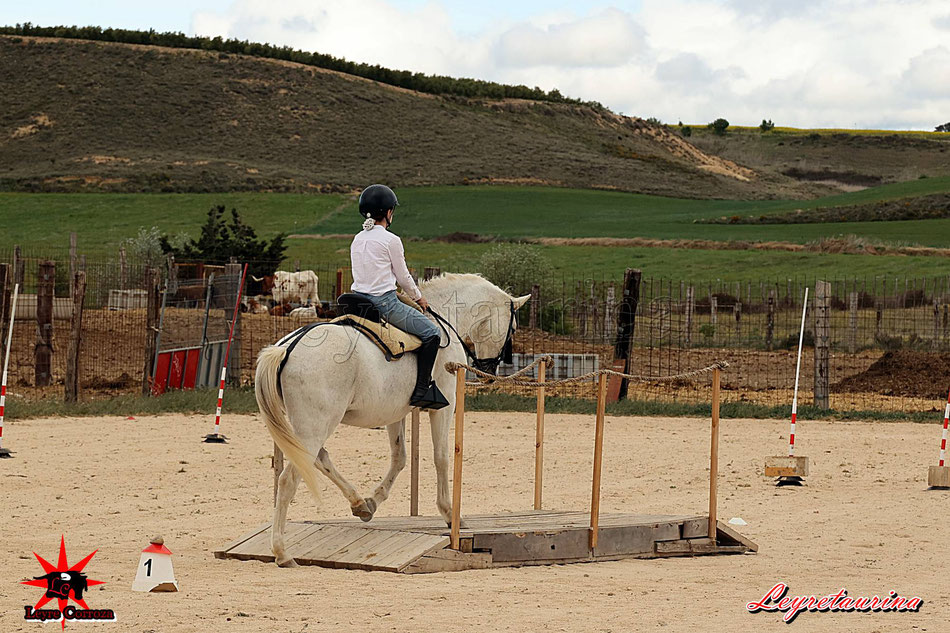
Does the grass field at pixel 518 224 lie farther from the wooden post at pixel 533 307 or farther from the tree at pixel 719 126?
the tree at pixel 719 126

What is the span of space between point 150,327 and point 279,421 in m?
11.1

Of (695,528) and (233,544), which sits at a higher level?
(695,528)

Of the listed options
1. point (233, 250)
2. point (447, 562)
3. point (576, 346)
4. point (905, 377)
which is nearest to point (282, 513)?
point (447, 562)

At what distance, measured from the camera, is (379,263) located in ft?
27.5

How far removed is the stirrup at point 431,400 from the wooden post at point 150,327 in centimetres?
1067

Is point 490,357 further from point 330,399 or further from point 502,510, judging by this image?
point 502,510

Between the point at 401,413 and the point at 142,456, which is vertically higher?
the point at 401,413

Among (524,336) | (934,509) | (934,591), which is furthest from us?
(524,336)

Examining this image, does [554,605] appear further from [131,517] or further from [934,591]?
[131,517]

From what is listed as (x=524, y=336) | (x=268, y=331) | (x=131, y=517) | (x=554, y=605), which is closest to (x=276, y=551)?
(x=554, y=605)

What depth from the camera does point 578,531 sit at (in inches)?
334

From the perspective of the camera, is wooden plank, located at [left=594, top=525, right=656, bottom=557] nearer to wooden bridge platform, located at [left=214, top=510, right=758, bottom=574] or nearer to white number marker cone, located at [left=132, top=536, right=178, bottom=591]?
wooden bridge platform, located at [left=214, top=510, right=758, bottom=574]

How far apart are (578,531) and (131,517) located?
403 cm

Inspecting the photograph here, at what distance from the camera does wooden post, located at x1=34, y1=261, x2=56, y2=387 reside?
1831 centimetres
